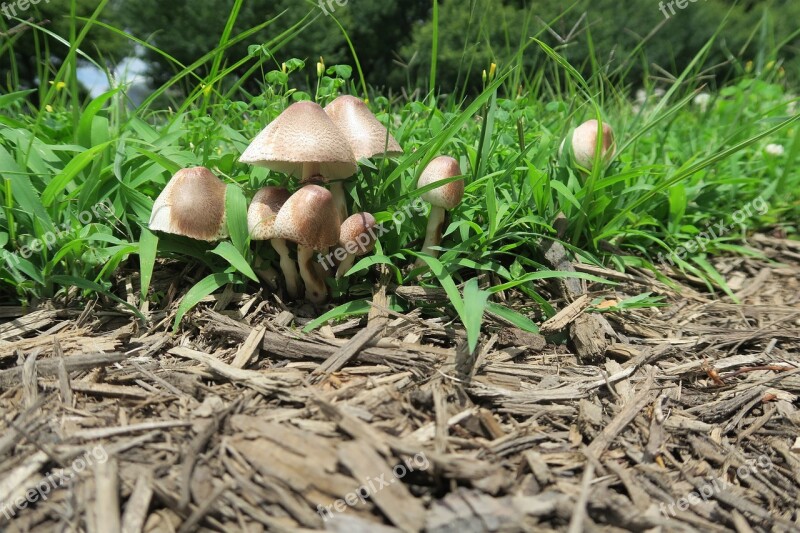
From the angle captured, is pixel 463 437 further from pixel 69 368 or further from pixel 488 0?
pixel 488 0

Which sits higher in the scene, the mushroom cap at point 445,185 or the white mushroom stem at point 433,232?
the mushroom cap at point 445,185

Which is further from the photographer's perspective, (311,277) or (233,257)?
(311,277)

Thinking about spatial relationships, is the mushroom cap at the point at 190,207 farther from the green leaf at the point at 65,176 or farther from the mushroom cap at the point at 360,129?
the mushroom cap at the point at 360,129

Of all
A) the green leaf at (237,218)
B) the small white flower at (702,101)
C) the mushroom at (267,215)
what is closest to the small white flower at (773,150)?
the small white flower at (702,101)

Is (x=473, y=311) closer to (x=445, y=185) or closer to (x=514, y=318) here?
(x=514, y=318)

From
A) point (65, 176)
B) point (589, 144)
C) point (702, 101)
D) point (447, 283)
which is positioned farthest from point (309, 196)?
point (702, 101)

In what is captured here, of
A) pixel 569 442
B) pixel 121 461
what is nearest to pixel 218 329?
pixel 121 461

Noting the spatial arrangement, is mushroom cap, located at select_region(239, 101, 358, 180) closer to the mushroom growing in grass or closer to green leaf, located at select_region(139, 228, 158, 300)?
the mushroom growing in grass
